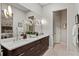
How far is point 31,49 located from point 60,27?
2.40 feet

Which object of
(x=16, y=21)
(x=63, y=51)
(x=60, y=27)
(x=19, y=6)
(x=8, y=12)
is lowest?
(x=63, y=51)

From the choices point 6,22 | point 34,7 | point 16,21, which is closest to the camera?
point 6,22

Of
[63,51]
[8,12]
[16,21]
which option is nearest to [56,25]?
[63,51]

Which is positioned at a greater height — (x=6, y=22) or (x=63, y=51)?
(x=6, y=22)

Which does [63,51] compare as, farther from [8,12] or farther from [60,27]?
[8,12]

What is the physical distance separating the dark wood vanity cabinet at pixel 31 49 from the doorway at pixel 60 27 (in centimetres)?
23

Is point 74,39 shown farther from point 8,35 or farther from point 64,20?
point 8,35

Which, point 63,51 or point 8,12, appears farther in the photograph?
point 63,51

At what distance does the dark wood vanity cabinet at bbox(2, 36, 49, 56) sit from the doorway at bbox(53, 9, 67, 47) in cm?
23

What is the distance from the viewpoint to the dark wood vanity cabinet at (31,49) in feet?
4.10

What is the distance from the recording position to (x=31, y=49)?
1652mm

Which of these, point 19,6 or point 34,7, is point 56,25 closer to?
point 34,7

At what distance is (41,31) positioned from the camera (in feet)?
6.07

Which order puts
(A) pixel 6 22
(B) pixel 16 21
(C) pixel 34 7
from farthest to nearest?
(C) pixel 34 7
(B) pixel 16 21
(A) pixel 6 22
